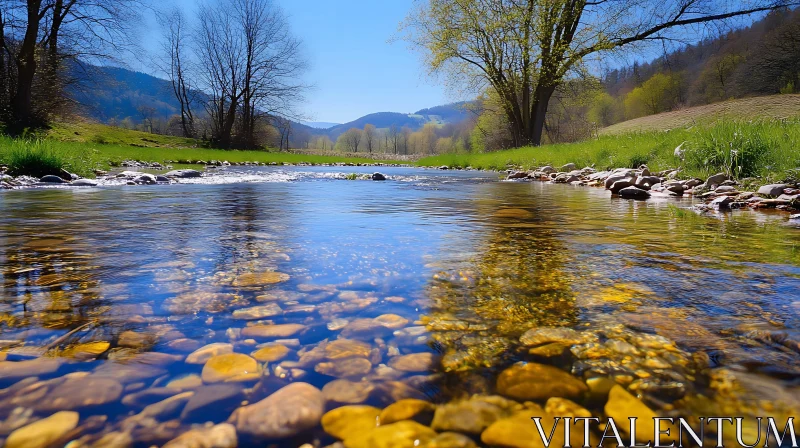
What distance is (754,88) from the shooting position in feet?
152

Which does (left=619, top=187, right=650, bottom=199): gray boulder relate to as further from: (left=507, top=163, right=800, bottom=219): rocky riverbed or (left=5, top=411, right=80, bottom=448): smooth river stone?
(left=5, top=411, right=80, bottom=448): smooth river stone

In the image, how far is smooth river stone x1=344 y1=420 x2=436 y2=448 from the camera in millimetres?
781

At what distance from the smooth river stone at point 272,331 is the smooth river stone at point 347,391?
1.02 feet

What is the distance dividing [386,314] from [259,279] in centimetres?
68

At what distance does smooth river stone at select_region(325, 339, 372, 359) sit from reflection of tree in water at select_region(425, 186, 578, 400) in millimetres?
209

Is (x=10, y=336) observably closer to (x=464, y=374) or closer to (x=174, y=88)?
(x=464, y=374)

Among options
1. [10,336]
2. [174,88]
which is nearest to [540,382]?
[10,336]

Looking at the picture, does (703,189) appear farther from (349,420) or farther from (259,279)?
(349,420)

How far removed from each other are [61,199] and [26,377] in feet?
16.7

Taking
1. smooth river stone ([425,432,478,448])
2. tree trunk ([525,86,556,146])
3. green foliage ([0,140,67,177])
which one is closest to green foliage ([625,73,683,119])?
tree trunk ([525,86,556,146])

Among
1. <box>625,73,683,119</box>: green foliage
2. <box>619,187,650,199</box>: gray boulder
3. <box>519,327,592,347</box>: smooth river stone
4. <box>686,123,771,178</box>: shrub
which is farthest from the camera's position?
<box>625,73,683,119</box>: green foliage

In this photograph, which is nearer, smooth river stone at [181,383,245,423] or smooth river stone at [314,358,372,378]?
smooth river stone at [181,383,245,423]

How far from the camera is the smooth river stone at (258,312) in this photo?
1.36 metres

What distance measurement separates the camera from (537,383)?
978mm
